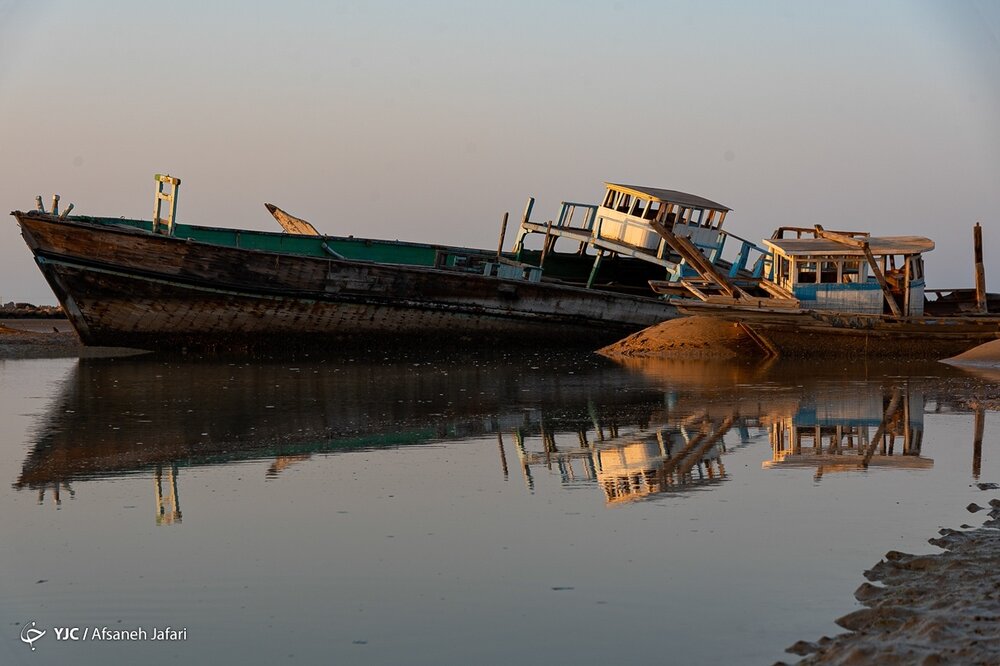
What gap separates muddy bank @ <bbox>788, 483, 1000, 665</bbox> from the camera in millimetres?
4703

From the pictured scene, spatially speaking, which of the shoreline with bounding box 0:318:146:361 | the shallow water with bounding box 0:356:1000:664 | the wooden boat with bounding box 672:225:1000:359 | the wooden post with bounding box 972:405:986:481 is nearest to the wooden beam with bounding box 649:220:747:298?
the wooden boat with bounding box 672:225:1000:359

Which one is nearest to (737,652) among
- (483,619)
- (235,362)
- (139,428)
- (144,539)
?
(483,619)

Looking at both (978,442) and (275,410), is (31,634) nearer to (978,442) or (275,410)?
(978,442)

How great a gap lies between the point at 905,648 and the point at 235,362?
Result: 800 inches

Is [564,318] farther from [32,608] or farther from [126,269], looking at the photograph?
[32,608]

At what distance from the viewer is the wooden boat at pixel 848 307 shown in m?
24.2

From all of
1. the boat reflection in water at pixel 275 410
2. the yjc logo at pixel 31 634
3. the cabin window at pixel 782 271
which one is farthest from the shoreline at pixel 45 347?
the yjc logo at pixel 31 634

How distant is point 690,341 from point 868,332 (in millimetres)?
4017

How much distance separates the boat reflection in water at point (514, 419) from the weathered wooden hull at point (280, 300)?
3.78m

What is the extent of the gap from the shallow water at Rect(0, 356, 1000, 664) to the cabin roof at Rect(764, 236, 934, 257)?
9.08 m

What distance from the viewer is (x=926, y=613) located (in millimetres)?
5250

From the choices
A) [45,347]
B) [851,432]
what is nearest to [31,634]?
[851,432]

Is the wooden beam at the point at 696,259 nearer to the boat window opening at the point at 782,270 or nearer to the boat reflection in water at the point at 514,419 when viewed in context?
the boat window opening at the point at 782,270

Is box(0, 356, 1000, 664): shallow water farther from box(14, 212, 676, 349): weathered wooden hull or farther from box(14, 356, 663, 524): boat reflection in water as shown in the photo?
box(14, 212, 676, 349): weathered wooden hull
